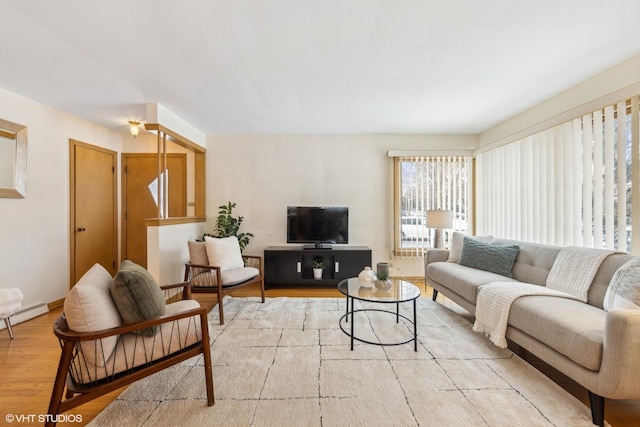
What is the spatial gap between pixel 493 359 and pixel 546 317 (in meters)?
0.55

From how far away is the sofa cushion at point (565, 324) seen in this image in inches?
57.3

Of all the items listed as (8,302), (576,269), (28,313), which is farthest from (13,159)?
(576,269)

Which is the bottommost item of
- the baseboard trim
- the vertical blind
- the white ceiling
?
the baseboard trim

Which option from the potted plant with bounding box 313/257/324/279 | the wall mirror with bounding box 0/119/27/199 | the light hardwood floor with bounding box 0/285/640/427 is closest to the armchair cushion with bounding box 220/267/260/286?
the potted plant with bounding box 313/257/324/279

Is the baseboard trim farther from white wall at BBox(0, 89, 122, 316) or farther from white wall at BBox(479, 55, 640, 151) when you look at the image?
white wall at BBox(479, 55, 640, 151)

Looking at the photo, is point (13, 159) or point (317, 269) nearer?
point (13, 159)

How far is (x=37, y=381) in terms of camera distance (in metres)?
1.82

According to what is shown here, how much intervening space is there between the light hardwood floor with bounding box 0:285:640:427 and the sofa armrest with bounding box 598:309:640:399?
0.98 ft

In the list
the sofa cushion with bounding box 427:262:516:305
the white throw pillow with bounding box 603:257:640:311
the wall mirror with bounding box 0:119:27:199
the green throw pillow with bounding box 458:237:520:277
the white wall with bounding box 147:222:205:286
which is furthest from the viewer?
the white wall with bounding box 147:222:205:286

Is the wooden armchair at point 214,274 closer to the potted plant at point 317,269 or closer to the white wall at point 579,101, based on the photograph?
the potted plant at point 317,269

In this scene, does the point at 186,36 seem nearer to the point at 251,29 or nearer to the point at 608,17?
the point at 251,29

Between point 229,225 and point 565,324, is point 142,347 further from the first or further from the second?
point 229,225

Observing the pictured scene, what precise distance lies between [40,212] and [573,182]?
19.2 ft

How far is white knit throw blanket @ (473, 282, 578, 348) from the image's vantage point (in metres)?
2.08
